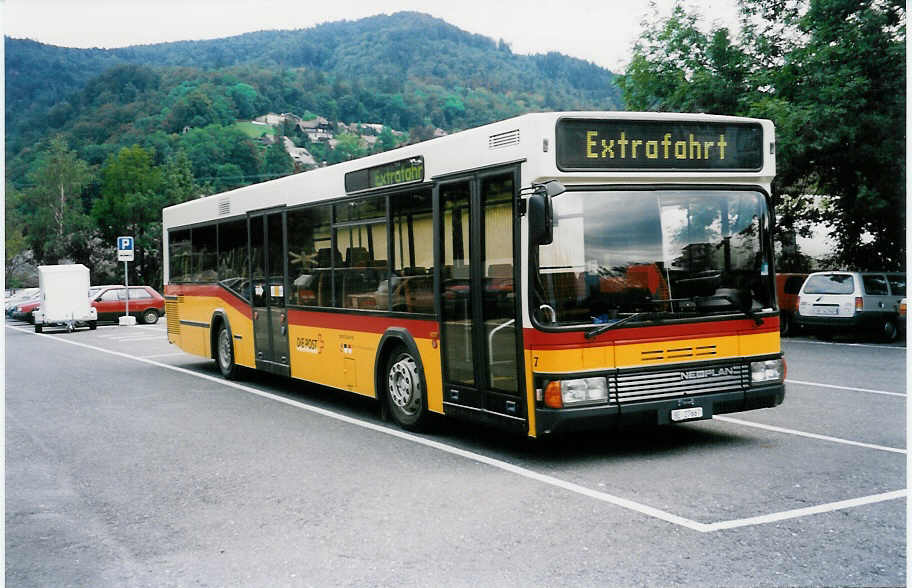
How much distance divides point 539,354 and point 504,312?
0.60 metres

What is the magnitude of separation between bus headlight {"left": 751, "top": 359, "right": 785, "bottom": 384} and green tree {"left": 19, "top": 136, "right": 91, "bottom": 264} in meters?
71.7

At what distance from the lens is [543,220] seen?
22.6ft

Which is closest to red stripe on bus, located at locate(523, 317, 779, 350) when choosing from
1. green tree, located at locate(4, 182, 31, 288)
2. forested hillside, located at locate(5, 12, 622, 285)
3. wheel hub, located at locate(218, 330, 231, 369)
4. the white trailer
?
wheel hub, located at locate(218, 330, 231, 369)

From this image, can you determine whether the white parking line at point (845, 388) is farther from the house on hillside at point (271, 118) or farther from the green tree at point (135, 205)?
the house on hillside at point (271, 118)

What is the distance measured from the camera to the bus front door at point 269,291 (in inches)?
478

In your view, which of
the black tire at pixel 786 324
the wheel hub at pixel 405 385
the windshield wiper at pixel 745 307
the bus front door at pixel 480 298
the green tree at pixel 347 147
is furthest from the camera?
the green tree at pixel 347 147

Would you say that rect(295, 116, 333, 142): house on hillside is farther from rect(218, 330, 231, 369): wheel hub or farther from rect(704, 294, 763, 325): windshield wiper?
rect(704, 294, 763, 325): windshield wiper

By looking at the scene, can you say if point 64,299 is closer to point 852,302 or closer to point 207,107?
point 852,302

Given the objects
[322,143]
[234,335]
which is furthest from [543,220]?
[322,143]

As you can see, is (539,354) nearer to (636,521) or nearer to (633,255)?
(633,255)

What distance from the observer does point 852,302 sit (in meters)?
20.5

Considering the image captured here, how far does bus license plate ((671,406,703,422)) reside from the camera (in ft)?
24.3

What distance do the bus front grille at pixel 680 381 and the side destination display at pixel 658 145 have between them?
165 centimetres

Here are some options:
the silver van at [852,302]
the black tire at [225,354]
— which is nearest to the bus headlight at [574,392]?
the black tire at [225,354]
